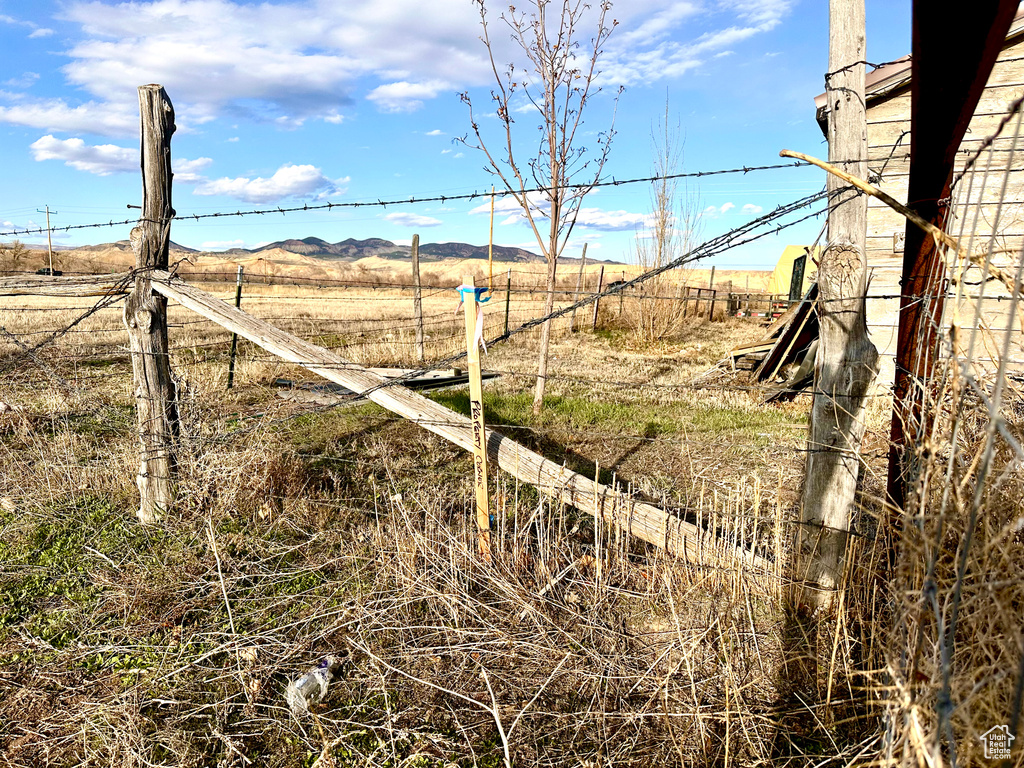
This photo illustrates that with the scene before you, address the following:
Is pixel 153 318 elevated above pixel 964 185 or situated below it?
below

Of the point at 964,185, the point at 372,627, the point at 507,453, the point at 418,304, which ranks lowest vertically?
the point at 372,627

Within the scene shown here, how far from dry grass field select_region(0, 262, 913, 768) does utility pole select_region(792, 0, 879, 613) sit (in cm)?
28

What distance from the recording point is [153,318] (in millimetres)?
4059

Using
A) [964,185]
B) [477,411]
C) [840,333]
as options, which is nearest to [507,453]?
[477,411]

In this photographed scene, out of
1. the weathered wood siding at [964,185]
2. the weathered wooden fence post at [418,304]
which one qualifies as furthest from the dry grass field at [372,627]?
the weathered wooden fence post at [418,304]

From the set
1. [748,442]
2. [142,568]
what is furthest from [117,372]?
[748,442]

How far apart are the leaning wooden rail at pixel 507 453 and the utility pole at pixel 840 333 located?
376mm

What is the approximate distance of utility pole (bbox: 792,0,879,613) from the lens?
2578mm

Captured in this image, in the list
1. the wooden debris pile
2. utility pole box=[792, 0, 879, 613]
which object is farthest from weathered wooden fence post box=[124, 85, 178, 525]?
the wooden debris pile

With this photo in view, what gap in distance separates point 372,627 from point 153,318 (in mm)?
2431

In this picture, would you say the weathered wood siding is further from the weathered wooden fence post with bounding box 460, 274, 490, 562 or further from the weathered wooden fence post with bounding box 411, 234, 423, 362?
the weathered wooden fence post with bounding box 411, 234, 423, 362

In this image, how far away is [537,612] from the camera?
117 inches

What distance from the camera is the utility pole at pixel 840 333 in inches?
102

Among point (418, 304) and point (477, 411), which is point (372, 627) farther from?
point (418, 304)
